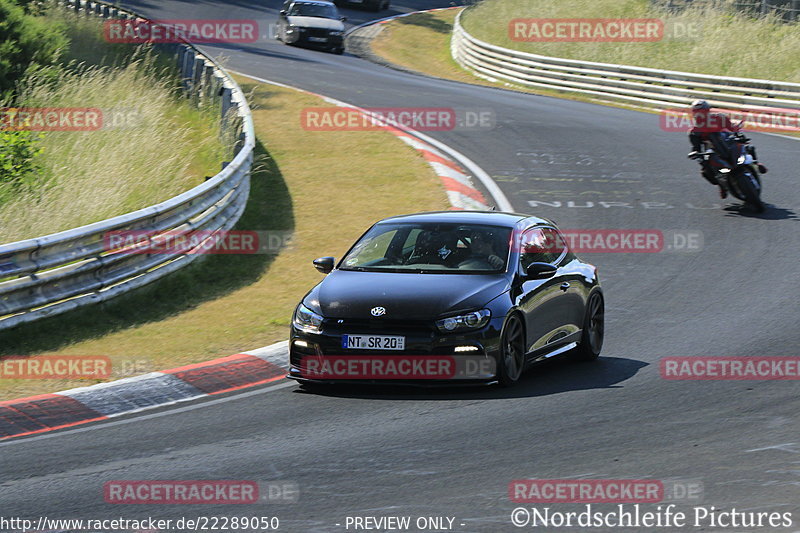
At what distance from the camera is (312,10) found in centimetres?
4275

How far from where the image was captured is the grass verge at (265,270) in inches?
445

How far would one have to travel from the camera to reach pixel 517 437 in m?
8.11

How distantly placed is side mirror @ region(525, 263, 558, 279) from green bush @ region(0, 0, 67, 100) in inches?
602

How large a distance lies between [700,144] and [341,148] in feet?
21.9

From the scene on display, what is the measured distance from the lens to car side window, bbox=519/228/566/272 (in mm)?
10578

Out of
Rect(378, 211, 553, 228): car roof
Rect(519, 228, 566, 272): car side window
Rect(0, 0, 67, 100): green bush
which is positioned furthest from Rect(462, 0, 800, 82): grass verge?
Rect(378, 211, 553, 228): car roof

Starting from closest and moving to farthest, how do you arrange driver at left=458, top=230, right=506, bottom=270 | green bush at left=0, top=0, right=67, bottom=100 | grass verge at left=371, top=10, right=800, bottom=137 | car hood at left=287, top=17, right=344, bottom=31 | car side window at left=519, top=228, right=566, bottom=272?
driver at left=458, top=230, right=506, bottom=270
car side window at left=519, top=228, right=566, bottom=272
green bush at left=0, top=0, right=67, bottom=100
grass verge at left=371, top=10, right=800, bottom=137
car hood at left=287, top=17, right=344, bottom=31

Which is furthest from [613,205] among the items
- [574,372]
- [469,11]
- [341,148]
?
[469,11]

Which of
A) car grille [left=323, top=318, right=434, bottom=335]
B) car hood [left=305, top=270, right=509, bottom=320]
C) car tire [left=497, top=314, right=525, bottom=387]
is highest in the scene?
car hood [left=305, top=270, right=509, bottom=320]

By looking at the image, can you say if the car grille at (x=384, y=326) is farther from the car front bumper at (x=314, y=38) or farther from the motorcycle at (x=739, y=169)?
the car front bumper at (x=314, y=38)

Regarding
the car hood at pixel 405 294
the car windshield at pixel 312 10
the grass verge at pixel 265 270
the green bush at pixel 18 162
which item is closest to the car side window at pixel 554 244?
the car hood at pixel 405 294

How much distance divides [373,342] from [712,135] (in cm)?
1080

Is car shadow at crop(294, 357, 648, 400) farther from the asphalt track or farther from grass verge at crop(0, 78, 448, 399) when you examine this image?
grass verge at crop(0, 78, 448, 399)

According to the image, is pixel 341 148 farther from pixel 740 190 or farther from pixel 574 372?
pixel 574 372
